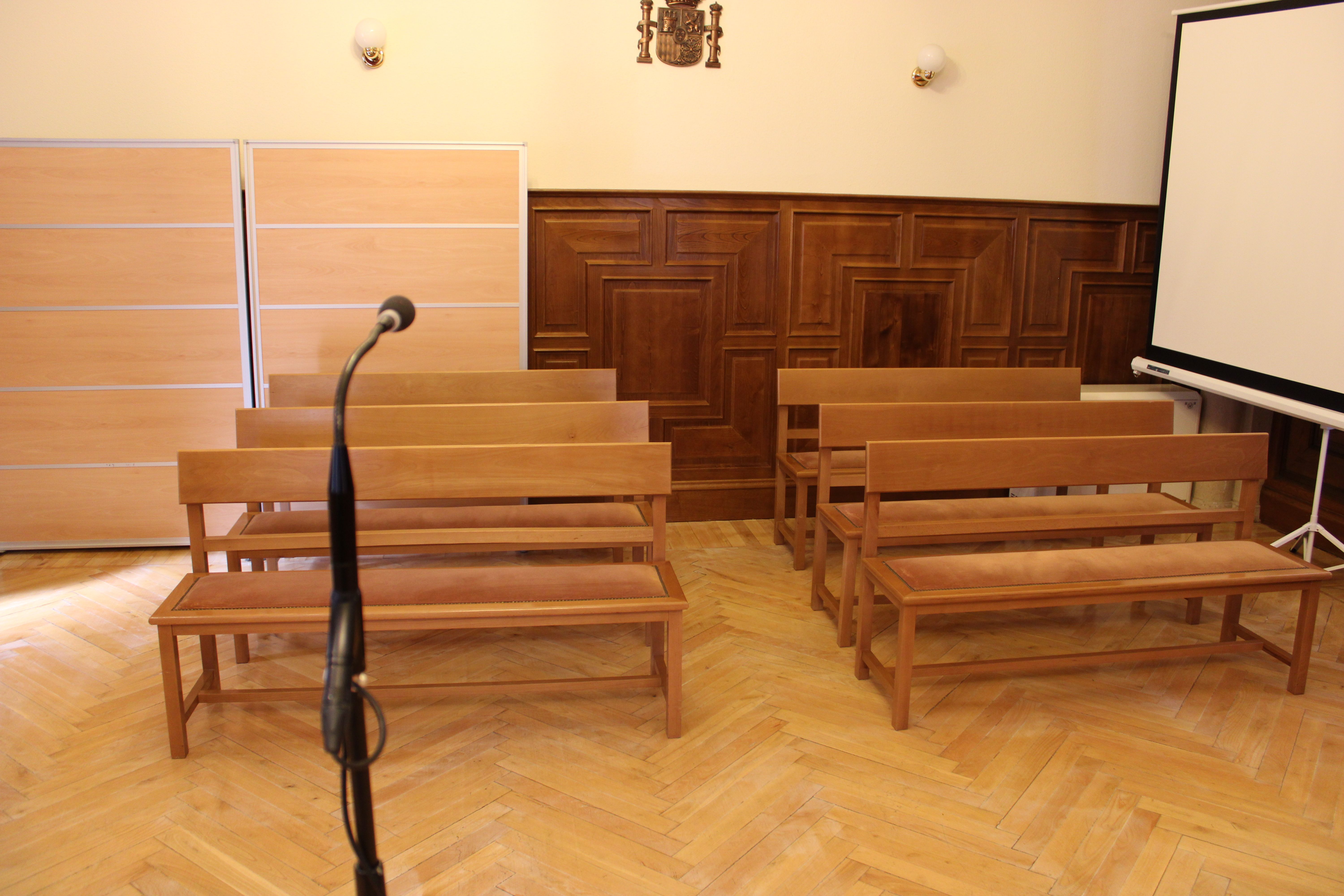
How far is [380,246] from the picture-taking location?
448 cm

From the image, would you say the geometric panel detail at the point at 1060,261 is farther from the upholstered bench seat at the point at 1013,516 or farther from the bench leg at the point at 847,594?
the bench leg at the point at 847,594

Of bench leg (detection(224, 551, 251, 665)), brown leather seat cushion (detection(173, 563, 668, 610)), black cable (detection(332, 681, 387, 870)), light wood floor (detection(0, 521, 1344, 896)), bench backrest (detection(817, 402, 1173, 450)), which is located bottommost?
light wood floor (detection(0, 521, 1344, 896))

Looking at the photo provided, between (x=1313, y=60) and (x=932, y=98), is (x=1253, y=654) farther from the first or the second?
(x=932, y=98)

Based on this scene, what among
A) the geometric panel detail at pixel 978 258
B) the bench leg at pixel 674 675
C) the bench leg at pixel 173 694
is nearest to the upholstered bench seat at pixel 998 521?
the bench leg at pixel 674 675

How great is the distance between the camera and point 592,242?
4934 millimetres

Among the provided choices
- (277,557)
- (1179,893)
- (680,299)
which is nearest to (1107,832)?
(1179,893)

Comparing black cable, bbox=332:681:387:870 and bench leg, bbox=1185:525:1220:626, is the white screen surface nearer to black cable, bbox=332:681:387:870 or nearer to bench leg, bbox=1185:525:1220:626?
bench leg, bbox=1185:525:1220:626

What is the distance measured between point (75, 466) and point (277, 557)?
158 cm

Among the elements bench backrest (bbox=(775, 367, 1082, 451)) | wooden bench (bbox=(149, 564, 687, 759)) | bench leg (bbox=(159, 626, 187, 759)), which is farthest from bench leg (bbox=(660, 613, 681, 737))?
bench backrest (bbox=(775, 367, 1082, 451))

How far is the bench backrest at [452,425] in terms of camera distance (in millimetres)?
3684

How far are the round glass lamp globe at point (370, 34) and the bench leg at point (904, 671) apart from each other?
11.7ft

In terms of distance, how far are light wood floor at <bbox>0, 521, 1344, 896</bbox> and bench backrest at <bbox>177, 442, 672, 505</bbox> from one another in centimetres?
71

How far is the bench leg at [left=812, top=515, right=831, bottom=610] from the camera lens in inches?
158

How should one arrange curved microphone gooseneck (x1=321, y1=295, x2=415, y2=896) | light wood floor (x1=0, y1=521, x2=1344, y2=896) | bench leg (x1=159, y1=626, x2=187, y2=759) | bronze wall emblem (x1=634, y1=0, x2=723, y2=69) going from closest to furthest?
1. curved microphone gooseneck (x1=321, y1=295, x2=415, y2=896)
2. light wood floor (x1=0, y1=521, x2=1344, y2=896)
3. bench leg (x1=159, y1=626, x2=187, y2=759)
4. bronze wall emblem (x1=634, y1=0, x2=723, y2=69)
